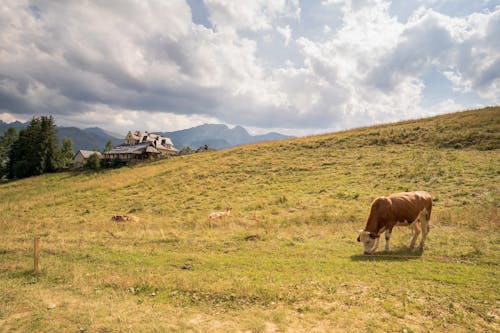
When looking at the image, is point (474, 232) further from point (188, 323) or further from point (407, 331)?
point (188, 323)

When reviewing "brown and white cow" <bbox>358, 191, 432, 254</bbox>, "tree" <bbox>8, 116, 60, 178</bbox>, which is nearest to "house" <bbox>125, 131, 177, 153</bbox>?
"tree" <bbox>8, 116, 60, 178</bbox>

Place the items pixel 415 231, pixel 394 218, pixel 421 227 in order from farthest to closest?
pixel 421 227, pixel 415 231, pixel 394 218

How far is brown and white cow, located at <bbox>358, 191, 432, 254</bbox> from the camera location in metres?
11.6

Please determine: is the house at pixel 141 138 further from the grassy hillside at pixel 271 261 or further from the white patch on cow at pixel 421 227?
the white patch on cow at pixel 421 227

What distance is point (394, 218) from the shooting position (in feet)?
38.4

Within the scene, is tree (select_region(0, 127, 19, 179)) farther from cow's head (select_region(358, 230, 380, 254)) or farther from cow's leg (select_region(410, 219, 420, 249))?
cow's leg (select_region(410, 219, 420, 249))

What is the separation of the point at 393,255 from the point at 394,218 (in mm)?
1607

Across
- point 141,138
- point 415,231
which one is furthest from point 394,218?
point 141,138

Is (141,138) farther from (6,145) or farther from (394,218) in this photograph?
(394,218)

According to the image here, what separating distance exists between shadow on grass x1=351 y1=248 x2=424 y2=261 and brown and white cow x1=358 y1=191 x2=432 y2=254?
0.85ft

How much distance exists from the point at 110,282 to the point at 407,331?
9435mm

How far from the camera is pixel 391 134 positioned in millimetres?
40344

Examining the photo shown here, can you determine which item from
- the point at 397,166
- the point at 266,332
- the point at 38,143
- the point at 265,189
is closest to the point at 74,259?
the point at 266,332

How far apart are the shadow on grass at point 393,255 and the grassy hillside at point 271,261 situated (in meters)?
0.04
